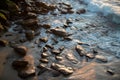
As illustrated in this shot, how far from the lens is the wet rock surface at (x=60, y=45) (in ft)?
11.7

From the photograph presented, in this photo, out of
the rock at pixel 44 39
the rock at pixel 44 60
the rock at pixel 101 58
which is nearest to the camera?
the rock at pixel 44 60

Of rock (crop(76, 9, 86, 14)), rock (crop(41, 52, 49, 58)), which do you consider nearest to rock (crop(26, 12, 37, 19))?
rock (crop(76, 9, 86, 14))

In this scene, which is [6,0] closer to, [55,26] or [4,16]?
[4,16]

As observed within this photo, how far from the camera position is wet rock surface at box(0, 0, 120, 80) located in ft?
11.7

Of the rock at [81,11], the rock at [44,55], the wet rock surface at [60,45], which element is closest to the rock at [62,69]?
the wet rock surface at [60,45]

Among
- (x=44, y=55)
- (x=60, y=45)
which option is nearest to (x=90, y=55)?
(x=60, y=45)

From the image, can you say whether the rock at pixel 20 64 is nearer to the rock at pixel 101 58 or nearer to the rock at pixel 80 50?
the rock at pixel 80 50

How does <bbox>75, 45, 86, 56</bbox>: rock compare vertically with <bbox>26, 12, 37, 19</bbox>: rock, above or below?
below

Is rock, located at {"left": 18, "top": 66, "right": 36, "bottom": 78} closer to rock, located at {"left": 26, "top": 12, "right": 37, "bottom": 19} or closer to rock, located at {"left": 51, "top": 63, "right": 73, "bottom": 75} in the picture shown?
rock, located at {"left": 51, "top": 63, "right": 73, "bottom": 75}

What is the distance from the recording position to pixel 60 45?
173 inches

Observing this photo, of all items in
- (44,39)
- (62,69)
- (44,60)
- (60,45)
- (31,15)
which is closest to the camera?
(62,69)

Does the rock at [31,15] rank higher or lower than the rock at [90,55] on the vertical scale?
higher

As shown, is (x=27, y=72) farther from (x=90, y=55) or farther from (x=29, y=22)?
(x=29, y=22)

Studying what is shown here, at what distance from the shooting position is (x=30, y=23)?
5.11m
